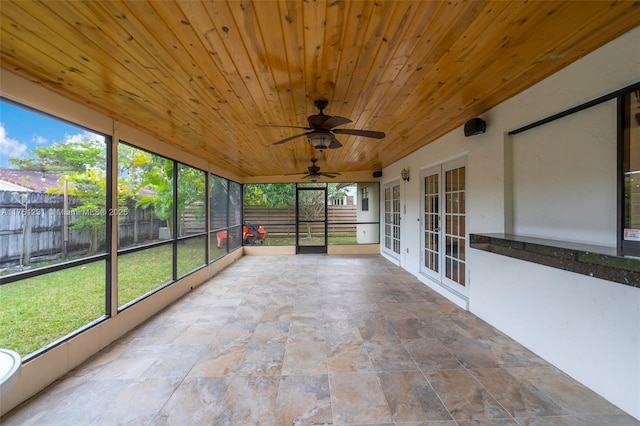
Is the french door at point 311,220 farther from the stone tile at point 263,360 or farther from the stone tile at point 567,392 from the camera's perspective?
the stone tile at point 567,392

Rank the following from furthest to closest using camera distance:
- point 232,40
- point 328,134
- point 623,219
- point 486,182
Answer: point 486,182
point 328,134
point 623,219
point 232,40

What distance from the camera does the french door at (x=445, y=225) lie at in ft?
12.0

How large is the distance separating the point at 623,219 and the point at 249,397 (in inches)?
113

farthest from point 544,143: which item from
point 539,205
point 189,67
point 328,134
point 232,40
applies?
point 189,67

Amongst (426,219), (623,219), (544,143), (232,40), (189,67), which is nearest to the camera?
(232,40)

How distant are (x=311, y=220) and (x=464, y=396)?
6357 millimetres

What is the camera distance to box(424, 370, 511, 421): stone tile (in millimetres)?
1699

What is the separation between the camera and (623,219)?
5.70 feet

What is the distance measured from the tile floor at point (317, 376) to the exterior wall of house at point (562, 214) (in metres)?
0.22

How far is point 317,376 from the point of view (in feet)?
6.89

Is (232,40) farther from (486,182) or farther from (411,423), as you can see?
(486,182)

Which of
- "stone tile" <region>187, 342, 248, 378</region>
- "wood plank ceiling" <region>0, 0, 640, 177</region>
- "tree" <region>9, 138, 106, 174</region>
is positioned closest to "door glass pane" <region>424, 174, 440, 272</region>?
"wood plank ceiling" <region>0, 0, 640, 177</region>

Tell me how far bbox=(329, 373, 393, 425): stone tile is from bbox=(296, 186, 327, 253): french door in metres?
5.80

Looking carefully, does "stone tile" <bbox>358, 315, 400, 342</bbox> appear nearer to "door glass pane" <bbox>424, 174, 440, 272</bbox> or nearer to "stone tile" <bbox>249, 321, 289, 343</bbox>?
"stone tile" <bbox>249, 321, 289, 343</bbox>
